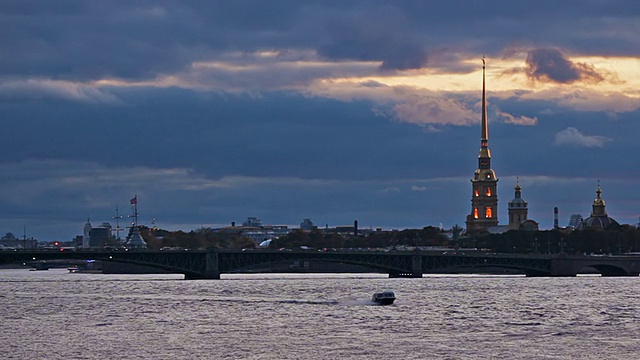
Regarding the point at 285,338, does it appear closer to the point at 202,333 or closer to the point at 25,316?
the point at 202,333

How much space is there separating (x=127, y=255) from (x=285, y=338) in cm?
9601

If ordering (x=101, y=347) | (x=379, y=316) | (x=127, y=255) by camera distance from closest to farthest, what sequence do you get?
(x=101, y=347)
(x=379, y=316)
(x=127, y=255)

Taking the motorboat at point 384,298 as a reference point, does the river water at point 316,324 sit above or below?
below

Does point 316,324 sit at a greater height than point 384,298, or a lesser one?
lesser

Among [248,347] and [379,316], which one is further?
[379,316]

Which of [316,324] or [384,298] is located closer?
[316,324]

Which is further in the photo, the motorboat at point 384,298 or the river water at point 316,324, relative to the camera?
the motorboat at point 384,298

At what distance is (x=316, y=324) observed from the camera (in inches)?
4230

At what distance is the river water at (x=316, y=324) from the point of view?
86.3 meters

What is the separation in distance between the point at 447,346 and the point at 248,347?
11875mm

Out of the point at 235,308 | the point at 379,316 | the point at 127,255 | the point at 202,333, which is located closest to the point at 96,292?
the point at 127,255

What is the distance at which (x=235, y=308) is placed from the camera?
127938mm

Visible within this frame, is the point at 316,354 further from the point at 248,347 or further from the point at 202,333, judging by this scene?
the point at 202,333

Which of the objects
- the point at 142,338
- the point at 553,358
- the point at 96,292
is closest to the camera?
the point at 553,358
